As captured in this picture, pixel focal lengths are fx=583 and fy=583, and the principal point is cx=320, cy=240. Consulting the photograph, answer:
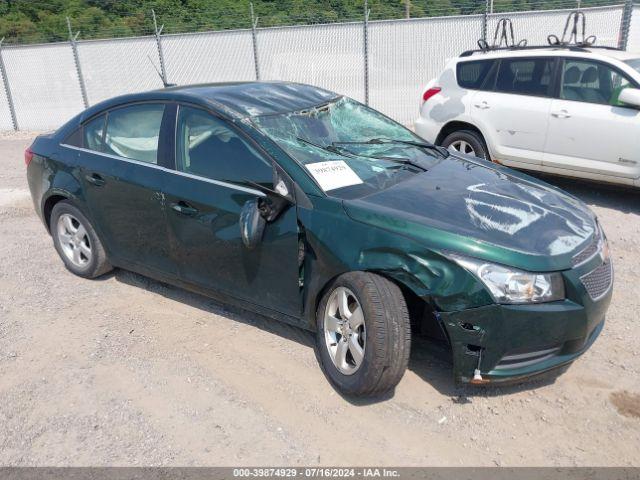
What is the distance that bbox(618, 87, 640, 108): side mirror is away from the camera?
5.87m

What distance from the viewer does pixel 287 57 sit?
47.1 ft

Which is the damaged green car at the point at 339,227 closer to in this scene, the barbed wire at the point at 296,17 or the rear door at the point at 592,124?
the rear door at the point at 592,124

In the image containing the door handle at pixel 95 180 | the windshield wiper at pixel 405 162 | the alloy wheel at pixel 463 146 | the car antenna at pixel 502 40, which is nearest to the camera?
the windshield wiper at pixel 405 162

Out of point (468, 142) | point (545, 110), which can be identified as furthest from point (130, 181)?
point (545, 110)

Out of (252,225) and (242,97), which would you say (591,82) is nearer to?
(242,97)

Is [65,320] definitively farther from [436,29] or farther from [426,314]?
[436,29]

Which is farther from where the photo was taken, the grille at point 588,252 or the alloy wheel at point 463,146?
the alloy wheel at point 463,146

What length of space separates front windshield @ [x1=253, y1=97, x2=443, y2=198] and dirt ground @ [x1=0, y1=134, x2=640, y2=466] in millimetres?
1117

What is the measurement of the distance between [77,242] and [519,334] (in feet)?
12.0

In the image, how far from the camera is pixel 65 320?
4352 millimetres

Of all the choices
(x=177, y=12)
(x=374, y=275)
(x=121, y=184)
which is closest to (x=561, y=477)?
(x=374, y=275)

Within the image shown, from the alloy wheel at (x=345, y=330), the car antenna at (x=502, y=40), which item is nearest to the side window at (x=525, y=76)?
the car antenna at (x=502, y=40)

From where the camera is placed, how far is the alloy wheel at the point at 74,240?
15.9ft

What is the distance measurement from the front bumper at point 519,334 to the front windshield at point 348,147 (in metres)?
0.99
